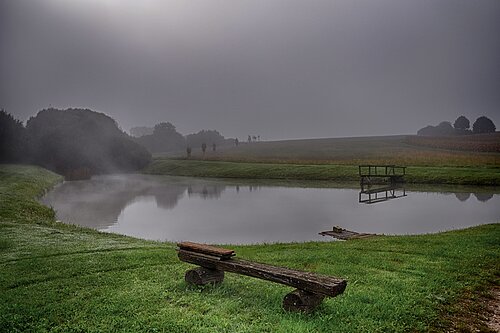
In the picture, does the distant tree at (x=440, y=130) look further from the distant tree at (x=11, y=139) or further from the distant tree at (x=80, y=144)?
the distant tree at (x=11, y=139)

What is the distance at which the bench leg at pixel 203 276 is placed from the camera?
1016 centimetres

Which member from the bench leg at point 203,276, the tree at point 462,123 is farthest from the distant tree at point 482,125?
the bench leg at point 203,276

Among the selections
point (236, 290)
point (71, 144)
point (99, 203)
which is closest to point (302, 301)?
point (236, 290)

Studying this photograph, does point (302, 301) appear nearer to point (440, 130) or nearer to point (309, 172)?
point (309, 172)

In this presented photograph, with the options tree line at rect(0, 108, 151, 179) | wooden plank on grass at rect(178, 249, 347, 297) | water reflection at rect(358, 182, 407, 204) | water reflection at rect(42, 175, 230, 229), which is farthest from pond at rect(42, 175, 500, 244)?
tree line at rect(0, 108, 151, 179)

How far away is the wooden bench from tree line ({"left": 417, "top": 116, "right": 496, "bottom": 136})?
74110 millimetres

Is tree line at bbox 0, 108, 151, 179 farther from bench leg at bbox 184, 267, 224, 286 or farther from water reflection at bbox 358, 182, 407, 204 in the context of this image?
bench leg at bbox 184, 267, 224, 286

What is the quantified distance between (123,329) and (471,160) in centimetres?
5626

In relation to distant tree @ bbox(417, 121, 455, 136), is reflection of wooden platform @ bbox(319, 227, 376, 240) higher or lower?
lower

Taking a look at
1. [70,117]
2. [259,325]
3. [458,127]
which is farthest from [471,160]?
[70,117]

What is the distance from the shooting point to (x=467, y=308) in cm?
927

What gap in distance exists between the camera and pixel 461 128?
86.4m

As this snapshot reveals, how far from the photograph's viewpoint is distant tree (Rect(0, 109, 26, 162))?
7269 centimetres

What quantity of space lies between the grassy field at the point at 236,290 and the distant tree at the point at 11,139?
221ft
